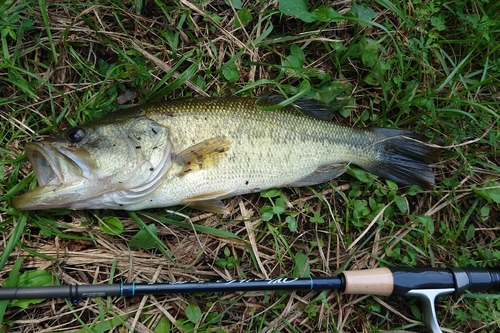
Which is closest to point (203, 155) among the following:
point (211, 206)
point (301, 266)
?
point (211, 206)

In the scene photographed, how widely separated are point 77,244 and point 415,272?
2361 mm

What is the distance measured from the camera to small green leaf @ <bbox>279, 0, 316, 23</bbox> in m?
3.22

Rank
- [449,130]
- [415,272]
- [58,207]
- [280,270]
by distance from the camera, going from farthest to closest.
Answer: [449,130] < [280,270] < [415,272] < [58,207]

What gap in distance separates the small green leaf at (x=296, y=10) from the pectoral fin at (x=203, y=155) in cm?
118

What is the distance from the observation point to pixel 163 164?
2.73 metres

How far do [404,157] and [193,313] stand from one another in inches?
76.7

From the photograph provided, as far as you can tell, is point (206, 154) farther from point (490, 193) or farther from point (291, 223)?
point (490, 193)

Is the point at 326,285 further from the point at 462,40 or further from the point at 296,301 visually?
the point at 462,40

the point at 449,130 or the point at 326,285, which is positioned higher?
the point at 449,130

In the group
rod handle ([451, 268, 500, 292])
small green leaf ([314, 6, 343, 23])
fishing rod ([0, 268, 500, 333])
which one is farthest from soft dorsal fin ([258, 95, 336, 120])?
rod handle ([451, 268, 500, 292])

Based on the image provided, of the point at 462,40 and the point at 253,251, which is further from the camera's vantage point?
the point at 462,40

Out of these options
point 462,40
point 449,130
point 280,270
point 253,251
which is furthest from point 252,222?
point 462,40

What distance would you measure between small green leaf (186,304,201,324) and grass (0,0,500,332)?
0.01m

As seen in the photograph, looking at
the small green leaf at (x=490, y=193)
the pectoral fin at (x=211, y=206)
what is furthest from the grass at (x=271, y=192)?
the pectoral fin at (x=211, y=206)
